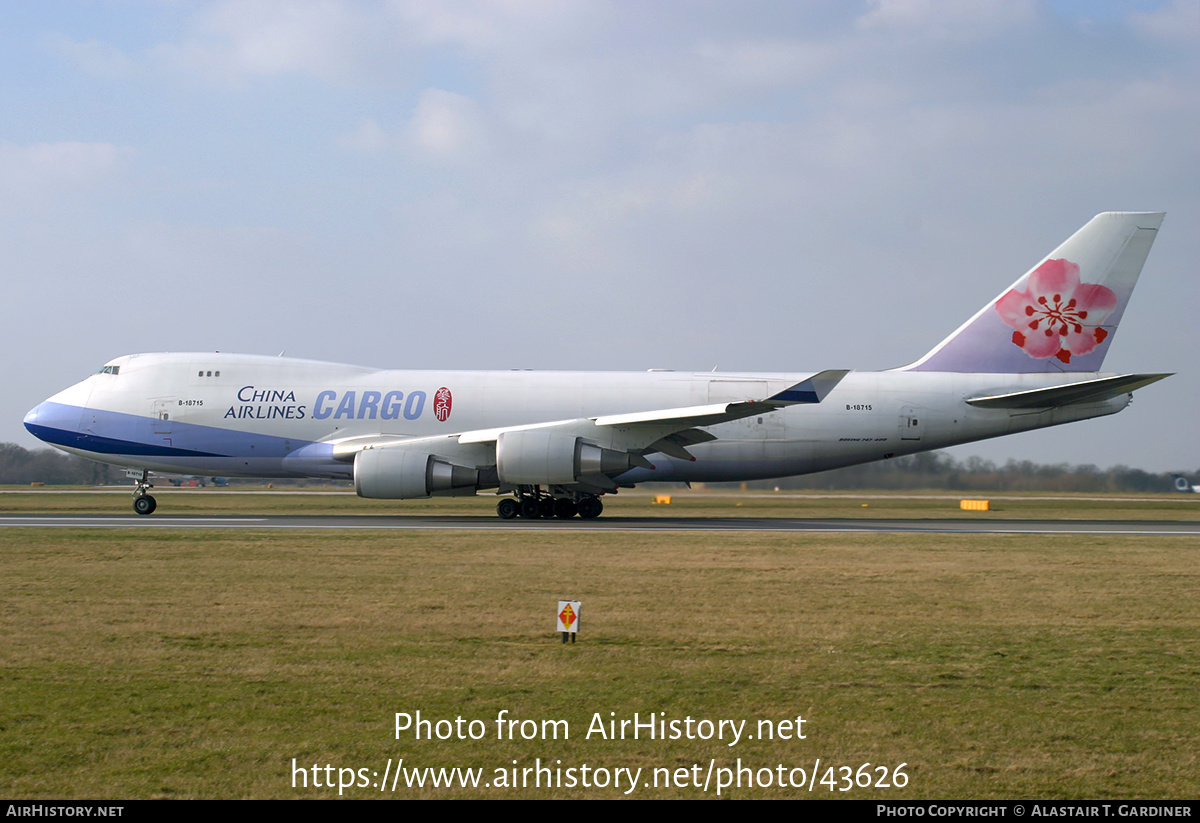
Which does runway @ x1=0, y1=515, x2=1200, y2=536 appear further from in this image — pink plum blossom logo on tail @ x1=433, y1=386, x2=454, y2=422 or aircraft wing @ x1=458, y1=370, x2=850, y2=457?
pink plum blossom logo on tail @ x1=433, y1=386, x2=454, y2=422

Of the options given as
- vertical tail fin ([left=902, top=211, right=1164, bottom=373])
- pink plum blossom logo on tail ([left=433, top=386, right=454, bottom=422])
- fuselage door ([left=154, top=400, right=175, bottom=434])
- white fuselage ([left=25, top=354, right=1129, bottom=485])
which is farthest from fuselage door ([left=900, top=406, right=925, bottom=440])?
fuselage door ([left=154, top=400, right=175, bottom=434])

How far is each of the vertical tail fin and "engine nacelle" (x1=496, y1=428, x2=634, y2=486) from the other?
11.7 m

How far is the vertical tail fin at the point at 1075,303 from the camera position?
27.2m

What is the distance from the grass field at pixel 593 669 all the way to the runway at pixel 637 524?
658 cm

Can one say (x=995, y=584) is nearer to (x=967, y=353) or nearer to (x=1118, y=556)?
(x=1118, y=556)

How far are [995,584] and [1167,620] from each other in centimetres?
269

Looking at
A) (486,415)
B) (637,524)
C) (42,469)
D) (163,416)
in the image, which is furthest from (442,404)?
(42,469)

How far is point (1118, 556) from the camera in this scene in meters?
16.2

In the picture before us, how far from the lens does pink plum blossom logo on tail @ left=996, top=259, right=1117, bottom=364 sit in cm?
2720

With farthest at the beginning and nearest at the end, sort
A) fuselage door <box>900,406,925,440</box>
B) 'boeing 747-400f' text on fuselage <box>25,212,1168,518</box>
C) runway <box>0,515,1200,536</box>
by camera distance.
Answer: fuselage door <box>900,406,925,440</box>, 'boeing 747-400f' text on fuselage <box>25,212,1168,518</box>, runway <box>0,515,1200,536</box>

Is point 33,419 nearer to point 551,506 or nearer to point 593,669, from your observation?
point 551,506

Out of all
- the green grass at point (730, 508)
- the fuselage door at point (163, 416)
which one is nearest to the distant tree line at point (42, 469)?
the green grass at point (730, 508)
